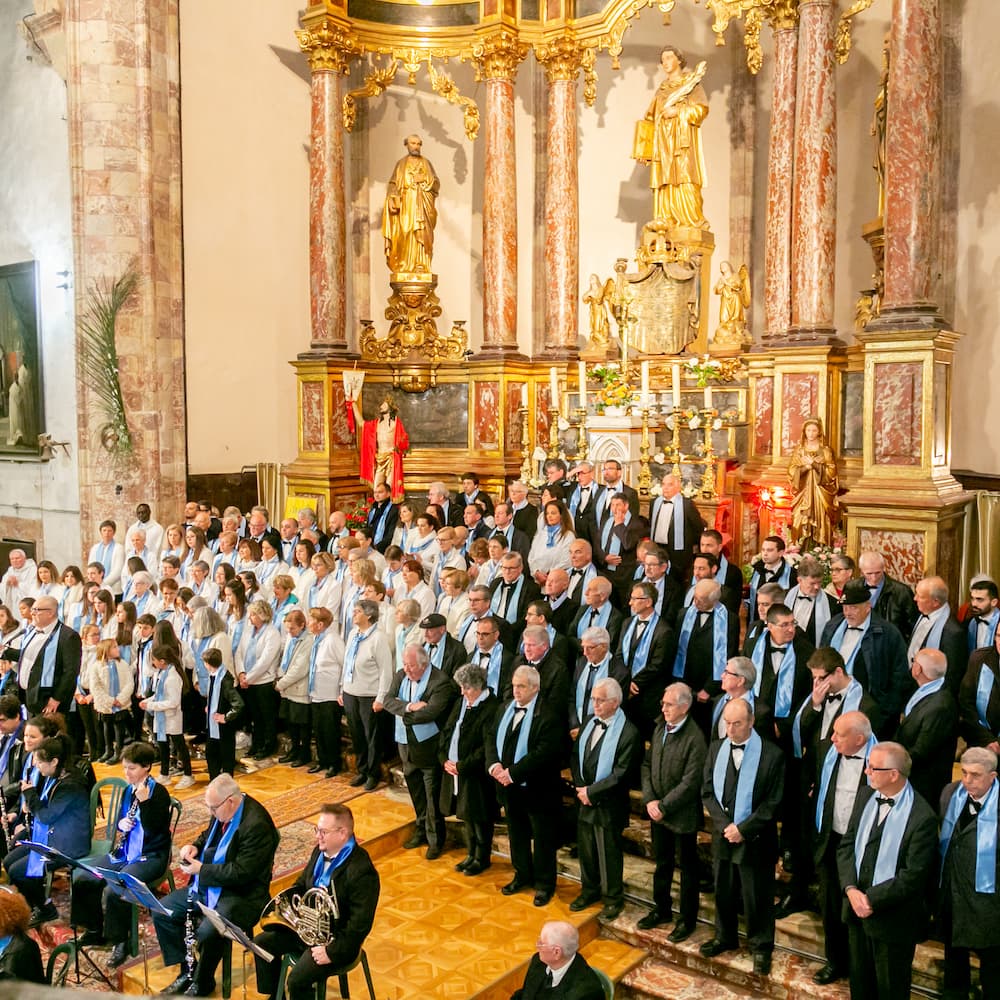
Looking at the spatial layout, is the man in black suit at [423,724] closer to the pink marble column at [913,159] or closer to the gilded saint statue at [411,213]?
the pink marble column at [913,159]

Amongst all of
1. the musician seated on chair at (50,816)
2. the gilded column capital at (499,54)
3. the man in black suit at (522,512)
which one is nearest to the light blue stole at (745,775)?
the musician seated on chair at (50,816)

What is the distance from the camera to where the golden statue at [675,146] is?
14.0 meters

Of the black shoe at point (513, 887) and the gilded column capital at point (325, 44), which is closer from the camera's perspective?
the black shoe at point (513, 887)

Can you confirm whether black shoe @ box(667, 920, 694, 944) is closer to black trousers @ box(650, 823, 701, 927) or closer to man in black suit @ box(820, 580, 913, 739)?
black trousers @ box(650, 823, 701, 927)

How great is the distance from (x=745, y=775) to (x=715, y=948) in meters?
1.10

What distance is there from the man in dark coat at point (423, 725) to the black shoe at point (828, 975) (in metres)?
2.89

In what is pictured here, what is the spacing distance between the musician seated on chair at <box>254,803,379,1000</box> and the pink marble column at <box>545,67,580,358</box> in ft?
34.9

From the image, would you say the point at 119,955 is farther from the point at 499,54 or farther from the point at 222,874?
the point at 499,54

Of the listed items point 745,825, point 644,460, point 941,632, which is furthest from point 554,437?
point 745,825

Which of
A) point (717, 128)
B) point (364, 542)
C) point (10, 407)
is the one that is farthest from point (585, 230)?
point (10, 407)

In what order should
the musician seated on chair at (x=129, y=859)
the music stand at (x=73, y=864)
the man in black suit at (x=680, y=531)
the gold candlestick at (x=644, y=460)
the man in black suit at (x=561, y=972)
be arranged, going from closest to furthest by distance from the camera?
the man in black suit at (x=561, y=972), the music stand at (x=73, y=864), the musician seated on chair at (x=129, y=859), the man in black suit at (x=680, y=531), the gold candlestick at (x=644, y=460)

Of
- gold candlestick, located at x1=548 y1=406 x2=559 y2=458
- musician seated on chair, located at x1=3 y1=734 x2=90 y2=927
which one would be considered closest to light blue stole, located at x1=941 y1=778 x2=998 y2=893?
musician seated on chair, located at x1=3 y1=734 x2=90 y2=927

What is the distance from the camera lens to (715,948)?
6.18 meters

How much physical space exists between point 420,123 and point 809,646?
510 inches
